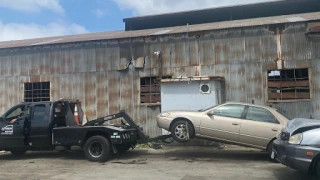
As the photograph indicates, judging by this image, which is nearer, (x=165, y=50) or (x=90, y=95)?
(x=165, y=50)

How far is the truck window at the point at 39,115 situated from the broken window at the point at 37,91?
460 centimetres

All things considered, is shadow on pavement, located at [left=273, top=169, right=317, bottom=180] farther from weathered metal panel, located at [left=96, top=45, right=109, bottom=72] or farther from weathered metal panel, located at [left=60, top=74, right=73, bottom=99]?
weathered metal panel, located at [left=60, top=74, right=73, bottom=99]

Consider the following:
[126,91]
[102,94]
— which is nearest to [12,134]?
[102,94]

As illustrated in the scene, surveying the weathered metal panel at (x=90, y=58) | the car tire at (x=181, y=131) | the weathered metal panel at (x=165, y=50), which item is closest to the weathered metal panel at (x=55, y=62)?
the weathered metal panel at (x=90, y=58)

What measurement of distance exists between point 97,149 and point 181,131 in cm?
265

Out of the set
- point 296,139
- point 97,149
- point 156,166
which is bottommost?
point 156,166

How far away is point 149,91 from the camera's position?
44.7 feet

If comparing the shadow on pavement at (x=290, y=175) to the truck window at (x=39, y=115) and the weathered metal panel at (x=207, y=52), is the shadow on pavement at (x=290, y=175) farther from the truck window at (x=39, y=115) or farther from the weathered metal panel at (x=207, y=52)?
the truck window at (x=39, y=115)

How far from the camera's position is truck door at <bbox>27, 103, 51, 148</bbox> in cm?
1008

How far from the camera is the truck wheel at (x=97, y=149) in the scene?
9.63 m

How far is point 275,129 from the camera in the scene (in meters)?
9.08

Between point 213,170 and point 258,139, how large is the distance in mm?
1963

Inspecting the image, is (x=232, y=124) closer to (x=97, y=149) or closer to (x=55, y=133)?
(x=97, y=149)

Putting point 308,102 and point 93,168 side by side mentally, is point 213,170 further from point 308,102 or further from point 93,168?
point 308,102
